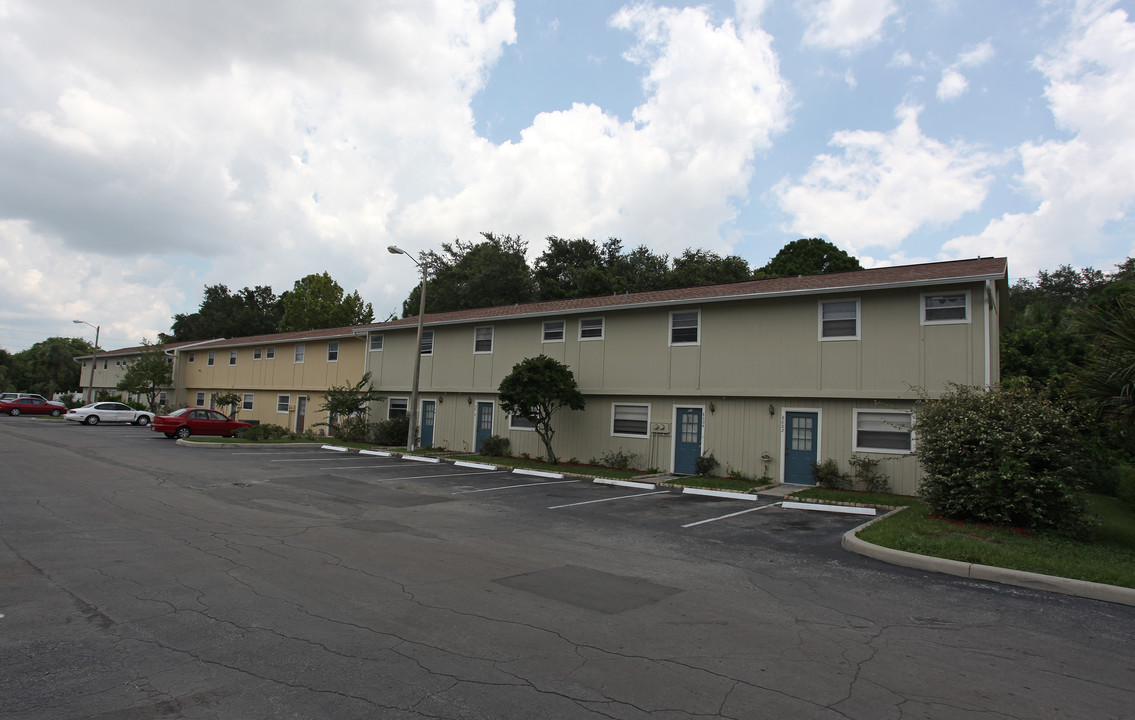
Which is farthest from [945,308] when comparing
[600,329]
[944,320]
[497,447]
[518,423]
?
[497,447]

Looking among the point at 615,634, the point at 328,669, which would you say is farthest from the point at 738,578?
the point at 328,669

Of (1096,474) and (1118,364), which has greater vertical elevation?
(1118,364)

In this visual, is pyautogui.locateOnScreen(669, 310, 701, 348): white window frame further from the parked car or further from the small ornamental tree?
the parked car

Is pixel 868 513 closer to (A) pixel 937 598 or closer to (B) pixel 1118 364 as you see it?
(B) pixel 1118 364

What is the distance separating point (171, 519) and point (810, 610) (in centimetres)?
934

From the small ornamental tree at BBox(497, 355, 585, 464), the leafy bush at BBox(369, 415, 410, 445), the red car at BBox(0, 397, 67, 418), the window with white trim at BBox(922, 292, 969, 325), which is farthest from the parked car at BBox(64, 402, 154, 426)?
the window with white trim at BBox(922, 292, 969, 325)

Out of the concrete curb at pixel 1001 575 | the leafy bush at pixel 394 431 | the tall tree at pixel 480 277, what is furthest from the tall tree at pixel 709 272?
the concrete curb at pixel 1001 575

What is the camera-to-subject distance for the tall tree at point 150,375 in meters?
42.5

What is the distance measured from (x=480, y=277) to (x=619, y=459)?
109ft

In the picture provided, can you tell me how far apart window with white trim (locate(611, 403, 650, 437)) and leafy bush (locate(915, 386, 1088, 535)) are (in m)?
9.53

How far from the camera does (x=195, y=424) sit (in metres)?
29.1

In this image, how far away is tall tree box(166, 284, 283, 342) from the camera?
73.5 m

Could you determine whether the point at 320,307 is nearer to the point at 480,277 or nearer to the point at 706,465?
the point at 480,277

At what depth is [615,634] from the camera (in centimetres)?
540
